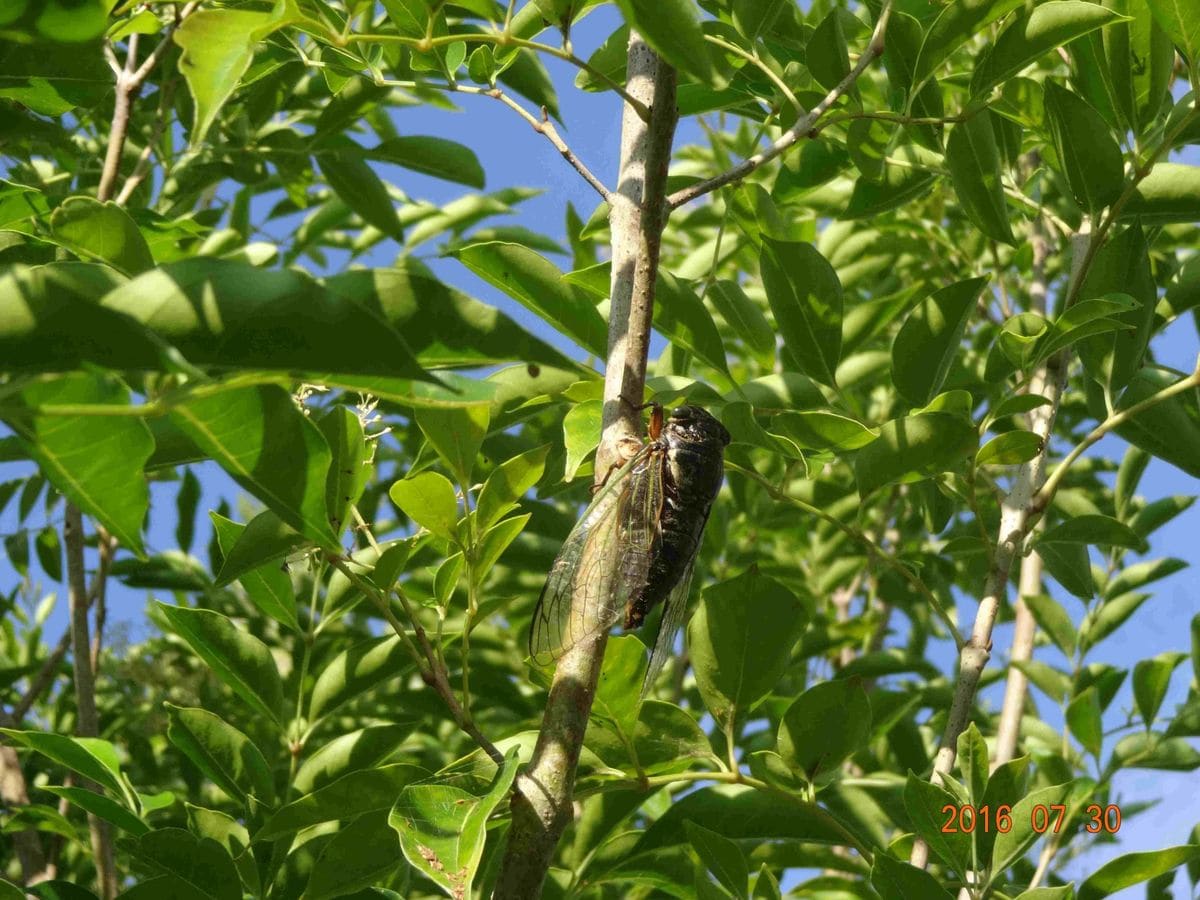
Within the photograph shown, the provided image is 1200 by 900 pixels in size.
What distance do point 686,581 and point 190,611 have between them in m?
0.55

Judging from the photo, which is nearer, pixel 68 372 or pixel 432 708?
pixel 68 372

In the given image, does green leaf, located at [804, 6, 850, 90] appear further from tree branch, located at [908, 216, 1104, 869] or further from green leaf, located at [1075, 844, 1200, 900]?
green leaf, located at [1075, 844, 1200, 900]

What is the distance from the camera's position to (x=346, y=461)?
900 millimetres

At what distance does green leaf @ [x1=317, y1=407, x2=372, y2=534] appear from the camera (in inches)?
35.1

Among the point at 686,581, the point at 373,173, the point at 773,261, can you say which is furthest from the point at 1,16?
the point at 373,173

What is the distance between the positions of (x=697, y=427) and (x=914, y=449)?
0.78 feet

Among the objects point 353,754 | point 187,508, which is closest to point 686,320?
point 353,754

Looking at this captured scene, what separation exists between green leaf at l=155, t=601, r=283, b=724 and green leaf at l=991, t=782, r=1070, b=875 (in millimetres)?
687

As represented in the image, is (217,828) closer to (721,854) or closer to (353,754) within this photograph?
(353,754)

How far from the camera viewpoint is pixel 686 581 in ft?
4.56

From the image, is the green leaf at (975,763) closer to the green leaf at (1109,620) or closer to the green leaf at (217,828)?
the green leaf at (217,828)

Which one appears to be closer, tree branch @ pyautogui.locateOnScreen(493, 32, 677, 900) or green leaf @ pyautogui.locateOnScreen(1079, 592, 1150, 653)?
tree branch @ pyautogui.locateOnScreen(493, 32, 677, 900)

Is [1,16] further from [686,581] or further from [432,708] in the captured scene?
[432,708]

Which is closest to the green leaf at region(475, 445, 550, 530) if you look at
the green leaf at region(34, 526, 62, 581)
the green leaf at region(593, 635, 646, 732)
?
the green leaf at region(593, 635, 646, 732)
